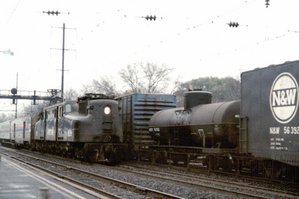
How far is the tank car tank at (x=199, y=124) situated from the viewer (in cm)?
1728

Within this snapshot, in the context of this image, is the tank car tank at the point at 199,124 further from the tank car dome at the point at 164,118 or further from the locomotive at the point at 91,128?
the locomotive at the point at 91,128

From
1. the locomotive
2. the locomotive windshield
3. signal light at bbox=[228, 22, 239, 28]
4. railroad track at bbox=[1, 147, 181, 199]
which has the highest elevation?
signal light at bbox=[228, 22, 239, 28]

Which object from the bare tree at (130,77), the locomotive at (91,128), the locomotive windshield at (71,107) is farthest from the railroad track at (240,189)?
the bare tree at (130,77)

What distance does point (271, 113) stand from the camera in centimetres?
1395

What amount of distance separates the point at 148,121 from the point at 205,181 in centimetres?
928

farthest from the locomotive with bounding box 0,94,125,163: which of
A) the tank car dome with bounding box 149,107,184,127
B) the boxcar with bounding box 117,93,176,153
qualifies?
the tank car dome with bounding box 149,107,184,127

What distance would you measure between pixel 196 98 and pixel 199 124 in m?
2.04

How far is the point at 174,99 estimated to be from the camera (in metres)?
25.7

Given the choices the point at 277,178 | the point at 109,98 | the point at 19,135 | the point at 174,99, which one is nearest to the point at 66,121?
the point at 109,98

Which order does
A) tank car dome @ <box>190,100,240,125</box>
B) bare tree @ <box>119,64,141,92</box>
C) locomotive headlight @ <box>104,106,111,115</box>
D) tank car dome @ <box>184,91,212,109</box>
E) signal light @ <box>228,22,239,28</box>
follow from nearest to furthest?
tank car dome @ <box>190,100,240,125</box>
signal light @ <box>228,22,239,28</box>
tank car dome @ <box>184,91,212,109</box>
locomotive headlight @ <box>104,106,111,115</box>
bare tree @ <box>119,64,141,92</box>

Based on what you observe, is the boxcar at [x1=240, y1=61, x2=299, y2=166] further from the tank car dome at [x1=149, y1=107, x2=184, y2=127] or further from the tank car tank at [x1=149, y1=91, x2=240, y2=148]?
the tank car dome at [x1=149, y1=107, x2=184, y2=127]

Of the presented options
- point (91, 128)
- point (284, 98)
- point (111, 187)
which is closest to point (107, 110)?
point (91, 128)

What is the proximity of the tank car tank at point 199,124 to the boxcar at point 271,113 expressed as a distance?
1.56 meters

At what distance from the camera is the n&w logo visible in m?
12.9
